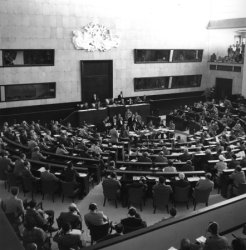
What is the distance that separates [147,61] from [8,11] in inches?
394

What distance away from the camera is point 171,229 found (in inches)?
263

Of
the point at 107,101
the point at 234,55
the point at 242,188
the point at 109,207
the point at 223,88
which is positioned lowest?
the point at 109,207

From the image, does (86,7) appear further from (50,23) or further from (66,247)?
(66,247)

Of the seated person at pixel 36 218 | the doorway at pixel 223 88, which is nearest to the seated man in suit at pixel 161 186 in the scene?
the seated person at pixel 36 218

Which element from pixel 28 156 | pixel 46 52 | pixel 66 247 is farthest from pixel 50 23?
pixel 66 247

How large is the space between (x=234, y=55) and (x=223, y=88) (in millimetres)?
2581

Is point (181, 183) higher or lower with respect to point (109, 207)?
higher

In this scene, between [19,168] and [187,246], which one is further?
[19,168]

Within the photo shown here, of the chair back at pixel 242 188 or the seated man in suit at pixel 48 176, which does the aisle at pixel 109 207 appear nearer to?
the seated man in suit at pixel 48 176

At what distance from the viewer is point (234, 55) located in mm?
27109

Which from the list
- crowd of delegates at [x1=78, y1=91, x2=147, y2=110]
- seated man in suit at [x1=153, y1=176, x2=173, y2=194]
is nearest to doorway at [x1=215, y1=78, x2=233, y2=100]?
crowd of delegates at [x1=78, y1=91, x2=147, y2=110]

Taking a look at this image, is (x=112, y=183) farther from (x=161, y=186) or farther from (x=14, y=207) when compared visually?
(x=14, y=207)

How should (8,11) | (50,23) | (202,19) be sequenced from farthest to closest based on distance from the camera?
(202,19), (50,23), (8,11)

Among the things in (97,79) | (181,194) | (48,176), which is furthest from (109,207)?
(97,79)
